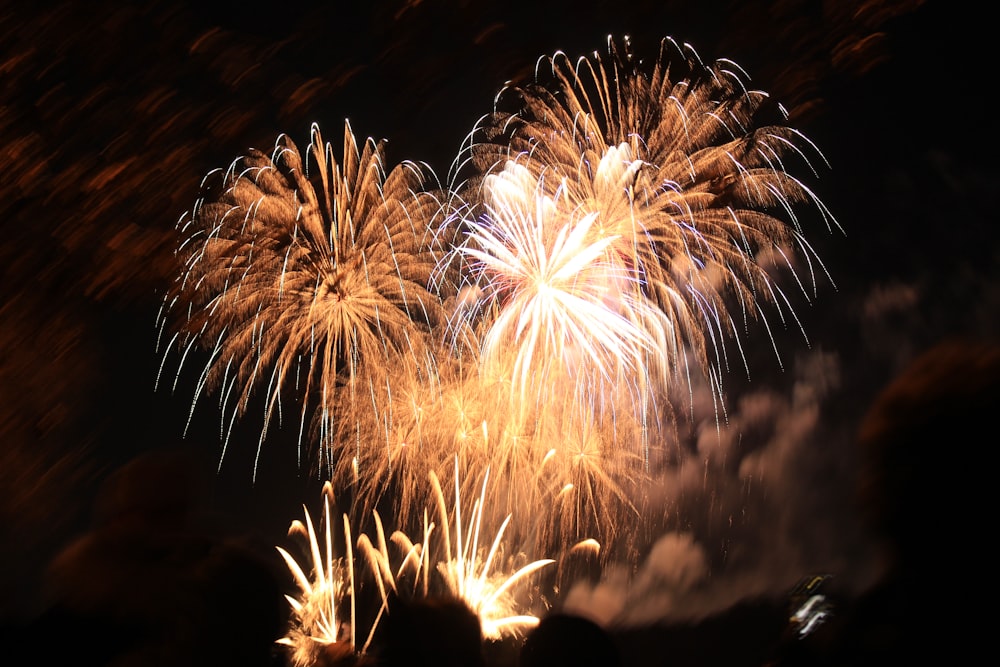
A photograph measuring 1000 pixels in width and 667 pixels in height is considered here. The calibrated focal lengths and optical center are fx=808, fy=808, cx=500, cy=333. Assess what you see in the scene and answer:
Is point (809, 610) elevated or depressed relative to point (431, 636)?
elevated

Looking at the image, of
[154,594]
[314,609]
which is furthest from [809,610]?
[314,609]

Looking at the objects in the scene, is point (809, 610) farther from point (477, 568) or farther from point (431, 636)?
point (477, 568)

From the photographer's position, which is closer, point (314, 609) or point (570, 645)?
point (570, 645)

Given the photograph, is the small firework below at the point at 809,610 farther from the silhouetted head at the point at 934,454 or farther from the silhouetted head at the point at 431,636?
the silhouetted head at the point at 431,636

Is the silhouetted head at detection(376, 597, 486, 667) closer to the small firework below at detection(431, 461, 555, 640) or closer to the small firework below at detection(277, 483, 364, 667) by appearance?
the small firework below at detection(431, 461, 555, 640)

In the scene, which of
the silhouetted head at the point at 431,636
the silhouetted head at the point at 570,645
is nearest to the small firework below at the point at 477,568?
the silhouetted head at the point at 431,636

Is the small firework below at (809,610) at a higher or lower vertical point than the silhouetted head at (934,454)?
lower

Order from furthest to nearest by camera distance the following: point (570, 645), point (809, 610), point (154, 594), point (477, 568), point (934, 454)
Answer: point (477, 568), point (154, 594), point (570, 645), point (809, 610), point (934, 454)

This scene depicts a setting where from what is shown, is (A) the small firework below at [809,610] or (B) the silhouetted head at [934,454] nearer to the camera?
(B) the silhouetted head at [934,454]
